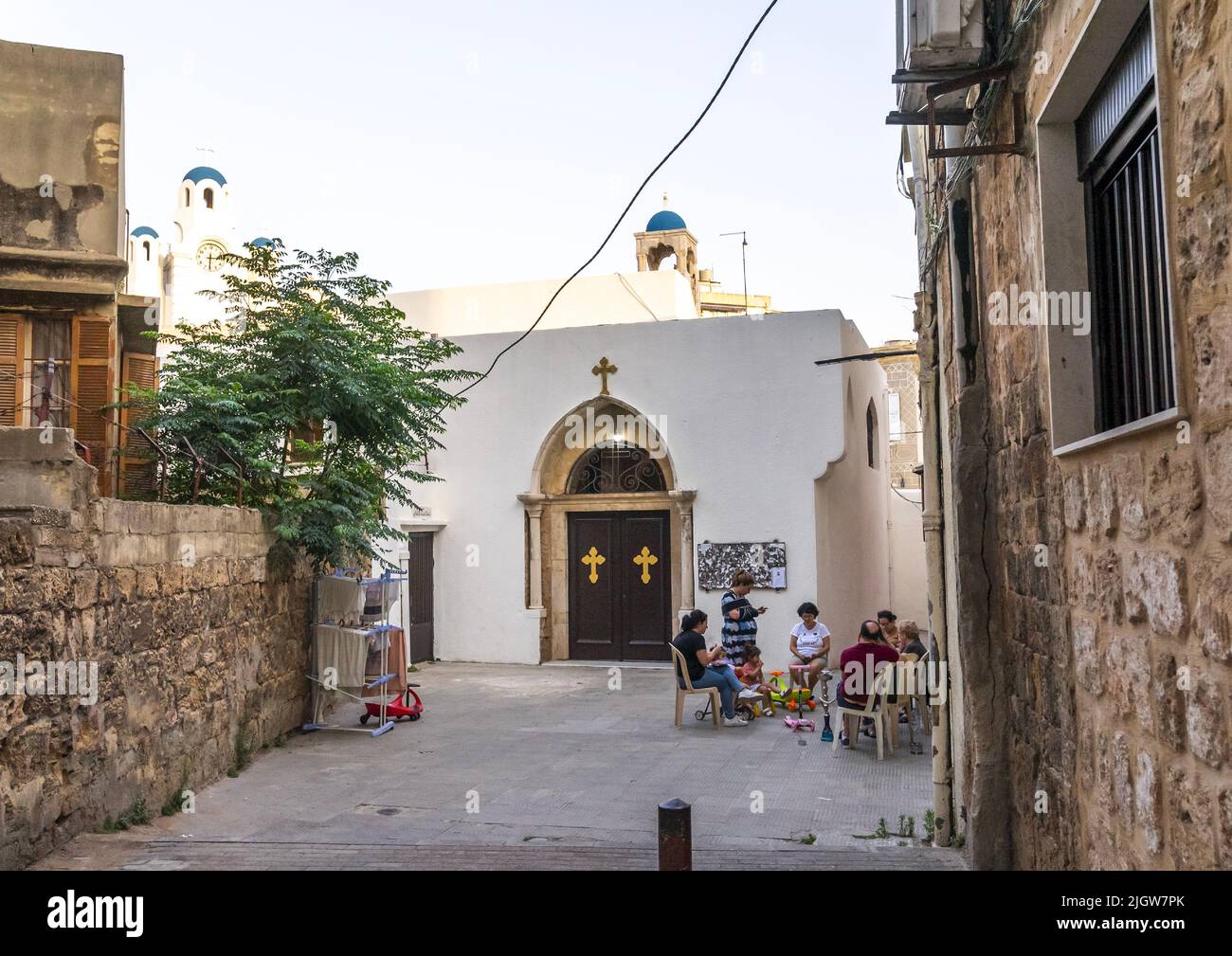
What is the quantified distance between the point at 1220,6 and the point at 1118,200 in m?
1.20

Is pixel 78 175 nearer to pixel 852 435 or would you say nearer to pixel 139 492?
pixel 139 492

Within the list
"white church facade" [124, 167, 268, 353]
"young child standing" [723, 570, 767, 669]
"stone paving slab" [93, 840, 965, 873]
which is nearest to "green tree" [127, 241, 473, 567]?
"young child standing" [723, 570, 767, 669]

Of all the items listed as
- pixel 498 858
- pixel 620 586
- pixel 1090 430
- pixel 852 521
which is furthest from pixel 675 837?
pixel 852 521

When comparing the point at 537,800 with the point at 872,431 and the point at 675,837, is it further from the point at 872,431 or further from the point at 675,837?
the point at 872,431

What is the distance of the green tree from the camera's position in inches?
357

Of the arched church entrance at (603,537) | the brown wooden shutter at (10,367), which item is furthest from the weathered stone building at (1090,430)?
the arched church entrance at (603,537)

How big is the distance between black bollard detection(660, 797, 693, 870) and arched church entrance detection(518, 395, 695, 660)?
1095 cm

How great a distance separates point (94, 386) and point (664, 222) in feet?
48.8

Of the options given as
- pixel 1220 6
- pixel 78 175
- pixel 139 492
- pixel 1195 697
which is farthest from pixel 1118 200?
pixel 78 175

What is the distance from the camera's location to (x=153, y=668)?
6.78 metres

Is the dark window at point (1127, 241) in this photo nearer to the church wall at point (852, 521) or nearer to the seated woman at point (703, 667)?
the seated woman at point (703, 667)

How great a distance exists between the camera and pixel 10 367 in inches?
379

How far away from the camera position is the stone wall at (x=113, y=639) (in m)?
5.42
